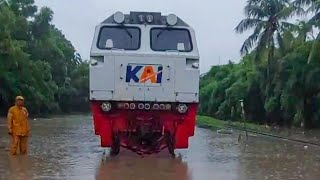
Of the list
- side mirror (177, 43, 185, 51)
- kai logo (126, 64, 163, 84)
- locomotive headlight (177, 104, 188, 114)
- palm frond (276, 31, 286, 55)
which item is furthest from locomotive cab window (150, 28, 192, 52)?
palm frond (276, 31, 286, 55)

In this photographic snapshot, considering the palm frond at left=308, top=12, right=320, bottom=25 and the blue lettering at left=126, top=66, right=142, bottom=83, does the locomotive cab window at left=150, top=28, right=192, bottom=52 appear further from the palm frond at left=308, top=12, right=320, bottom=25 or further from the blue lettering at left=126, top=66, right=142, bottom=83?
the palm frond at left=308, top=12, right=320, bottom=25

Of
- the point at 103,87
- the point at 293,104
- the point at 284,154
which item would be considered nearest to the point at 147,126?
the point at 103,87

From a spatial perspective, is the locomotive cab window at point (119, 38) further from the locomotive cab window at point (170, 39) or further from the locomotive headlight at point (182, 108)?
the locomotive headlight at point (182, 108)

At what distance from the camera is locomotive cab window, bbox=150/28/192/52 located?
1490cm

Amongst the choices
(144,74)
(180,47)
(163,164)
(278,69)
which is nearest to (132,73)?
(144,74)

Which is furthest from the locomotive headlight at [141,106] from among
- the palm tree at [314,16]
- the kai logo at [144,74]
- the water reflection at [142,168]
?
the palm tree at [314,16]

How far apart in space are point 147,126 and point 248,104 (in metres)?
35.2

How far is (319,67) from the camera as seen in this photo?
34531 mm

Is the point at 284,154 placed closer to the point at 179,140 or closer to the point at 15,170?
the point at 179,140

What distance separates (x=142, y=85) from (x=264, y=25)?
29667 millimetres

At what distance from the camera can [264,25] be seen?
140 feet

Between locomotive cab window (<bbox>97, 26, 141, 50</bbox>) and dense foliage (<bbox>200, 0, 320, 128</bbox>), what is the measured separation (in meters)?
17.7

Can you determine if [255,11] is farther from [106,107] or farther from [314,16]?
[106,107]

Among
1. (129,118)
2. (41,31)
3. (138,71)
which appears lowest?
(129,118)
